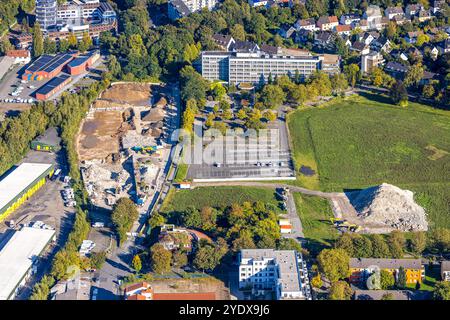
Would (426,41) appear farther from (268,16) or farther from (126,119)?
(126,119)

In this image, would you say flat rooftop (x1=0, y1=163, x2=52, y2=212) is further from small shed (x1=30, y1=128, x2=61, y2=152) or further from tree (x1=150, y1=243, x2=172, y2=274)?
tree (x1=150, y1=243, x2=172, y2=274)

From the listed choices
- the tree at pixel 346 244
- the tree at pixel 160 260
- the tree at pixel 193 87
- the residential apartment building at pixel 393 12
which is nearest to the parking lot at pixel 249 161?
the tree at pixel 193 87

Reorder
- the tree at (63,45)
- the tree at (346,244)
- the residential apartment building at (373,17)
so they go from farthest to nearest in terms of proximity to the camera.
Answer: the residential apartment building at (373,17), the tree at (63,45), the tree at (346,244)

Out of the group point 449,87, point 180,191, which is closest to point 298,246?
point 180,191

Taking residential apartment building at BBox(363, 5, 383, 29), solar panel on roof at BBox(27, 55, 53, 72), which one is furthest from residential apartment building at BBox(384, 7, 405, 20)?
solar panel on roof at BBox(27, 55, 53, 72)

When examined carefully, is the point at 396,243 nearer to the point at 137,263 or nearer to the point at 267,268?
the point at 267,268

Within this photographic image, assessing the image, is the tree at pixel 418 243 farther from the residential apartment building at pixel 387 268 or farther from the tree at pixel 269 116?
the tree at pixel 269 116
